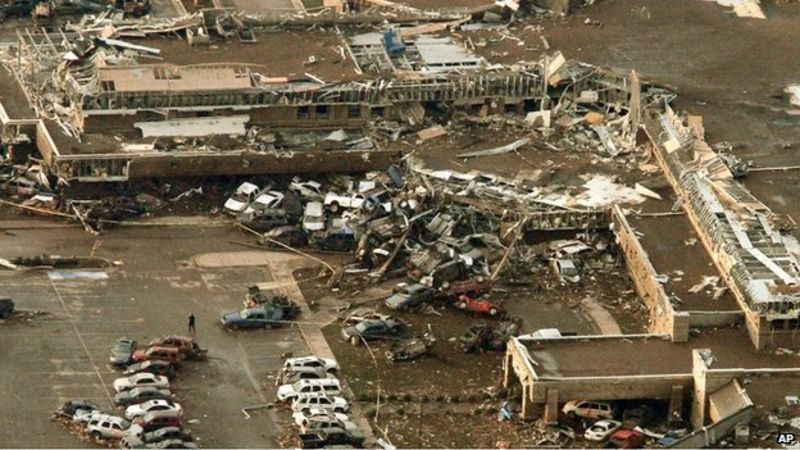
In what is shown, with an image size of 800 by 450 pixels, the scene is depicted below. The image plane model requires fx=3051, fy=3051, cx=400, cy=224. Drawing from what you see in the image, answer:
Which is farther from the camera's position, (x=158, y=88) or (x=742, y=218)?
(x=158, y=88)

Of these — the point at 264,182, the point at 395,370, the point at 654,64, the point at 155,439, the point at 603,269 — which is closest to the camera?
the point at 155,439

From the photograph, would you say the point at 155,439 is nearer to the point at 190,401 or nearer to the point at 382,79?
the point at 190,401

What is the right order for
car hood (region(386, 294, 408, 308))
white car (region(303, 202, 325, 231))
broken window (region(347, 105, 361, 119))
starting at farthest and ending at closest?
broken window (region(347, 105, 361, 119))
white car (region(303, 202, 325, 231))
car hood (region(386, 294, 408, 308))

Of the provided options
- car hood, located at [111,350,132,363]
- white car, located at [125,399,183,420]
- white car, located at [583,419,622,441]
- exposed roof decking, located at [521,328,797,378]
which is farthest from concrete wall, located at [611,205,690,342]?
car hood, located at [111,350,132,363]

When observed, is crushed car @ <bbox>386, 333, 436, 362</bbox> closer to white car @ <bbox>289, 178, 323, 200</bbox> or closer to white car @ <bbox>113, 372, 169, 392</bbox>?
white car @ <bbox>113, 372, 169, 392</bbox>

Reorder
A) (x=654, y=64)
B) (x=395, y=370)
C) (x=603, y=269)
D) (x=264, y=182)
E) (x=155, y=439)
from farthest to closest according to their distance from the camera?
(x=654, y=64)
(x=264, y=182)
(x=603, y=269)
(x=395, y=370)
(x=155, y=439)

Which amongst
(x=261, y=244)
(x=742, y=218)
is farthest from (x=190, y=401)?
(x=742, y=218)
